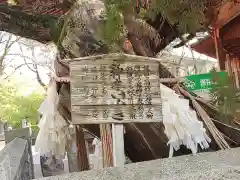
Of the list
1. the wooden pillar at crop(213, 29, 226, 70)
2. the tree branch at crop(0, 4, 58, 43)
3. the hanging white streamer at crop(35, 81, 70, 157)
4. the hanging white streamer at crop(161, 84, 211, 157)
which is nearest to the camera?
the hanging white streamer at crop(161, 84, 211, 157)

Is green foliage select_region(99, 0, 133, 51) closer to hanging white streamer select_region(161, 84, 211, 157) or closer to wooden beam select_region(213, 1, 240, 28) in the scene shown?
hanging white streamer select_region(161, 84, 211, 157)

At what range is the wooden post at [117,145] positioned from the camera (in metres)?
1.80

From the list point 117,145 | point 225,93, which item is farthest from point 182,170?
point 117,145

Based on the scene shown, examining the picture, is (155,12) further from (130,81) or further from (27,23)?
(27,23)

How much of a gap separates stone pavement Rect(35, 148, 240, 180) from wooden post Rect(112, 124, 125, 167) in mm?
269

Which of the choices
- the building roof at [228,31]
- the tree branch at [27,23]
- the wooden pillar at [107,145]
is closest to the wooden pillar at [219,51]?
the building roof at [228,31]

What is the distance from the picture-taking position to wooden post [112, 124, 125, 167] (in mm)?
1804

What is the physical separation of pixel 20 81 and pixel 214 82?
46.2 feet

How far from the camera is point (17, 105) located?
12633 millimetres

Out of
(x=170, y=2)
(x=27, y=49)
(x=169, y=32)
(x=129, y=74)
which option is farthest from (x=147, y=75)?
(x=27, y=49)

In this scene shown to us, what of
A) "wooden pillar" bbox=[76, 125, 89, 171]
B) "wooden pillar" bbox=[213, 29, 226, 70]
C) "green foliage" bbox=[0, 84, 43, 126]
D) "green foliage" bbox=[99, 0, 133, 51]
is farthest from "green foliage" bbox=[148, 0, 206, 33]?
"green foliage" bbox=[0, 84, 43, 126]

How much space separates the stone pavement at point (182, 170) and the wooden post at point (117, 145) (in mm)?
269

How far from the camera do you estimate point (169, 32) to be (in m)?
2.53

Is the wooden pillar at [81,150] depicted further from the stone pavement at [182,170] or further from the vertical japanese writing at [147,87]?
the stone pavement at [182,170]
